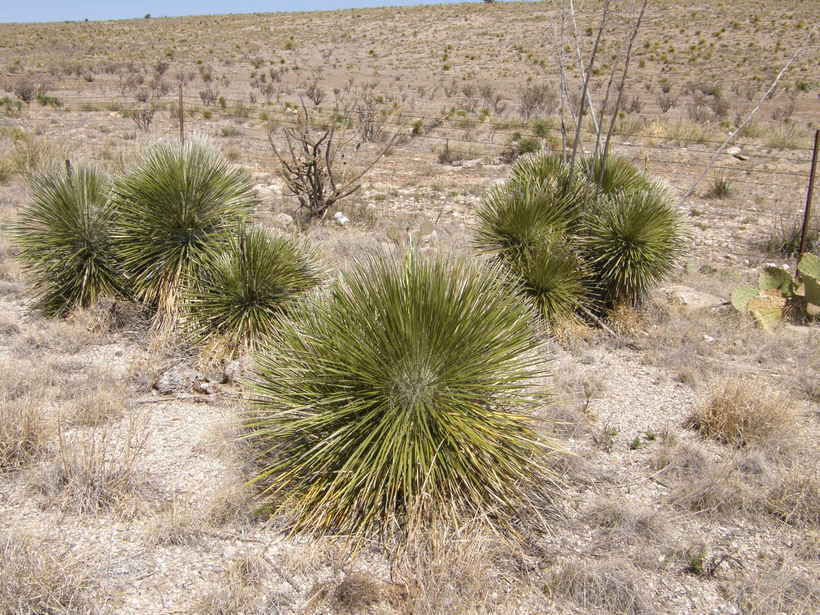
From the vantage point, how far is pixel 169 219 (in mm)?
5895

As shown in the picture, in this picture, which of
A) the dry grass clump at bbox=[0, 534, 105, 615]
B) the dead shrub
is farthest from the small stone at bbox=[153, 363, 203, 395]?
the dead shrub

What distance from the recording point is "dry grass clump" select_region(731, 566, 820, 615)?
3020 mm

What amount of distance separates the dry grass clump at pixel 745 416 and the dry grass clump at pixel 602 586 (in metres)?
1.82

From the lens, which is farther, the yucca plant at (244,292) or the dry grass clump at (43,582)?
the yucca plant at (244,292)

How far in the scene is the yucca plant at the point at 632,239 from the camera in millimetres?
6535

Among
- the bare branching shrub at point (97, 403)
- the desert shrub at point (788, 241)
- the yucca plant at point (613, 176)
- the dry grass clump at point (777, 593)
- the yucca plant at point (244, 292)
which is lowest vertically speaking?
the dry grass clump at point (777, 593)

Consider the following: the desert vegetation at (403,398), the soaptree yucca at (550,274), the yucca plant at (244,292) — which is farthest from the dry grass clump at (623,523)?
the yucca plant at (244,292)

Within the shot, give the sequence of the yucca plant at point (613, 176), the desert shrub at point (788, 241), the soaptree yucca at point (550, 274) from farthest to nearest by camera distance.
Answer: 1. the desert shrub at point (788, 241)
2. the yucca plant at point (613, 176)
3. the soaptree yucca at point (550, 274)

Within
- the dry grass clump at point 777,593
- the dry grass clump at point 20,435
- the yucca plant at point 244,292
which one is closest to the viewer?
the dry grass clump at point 777,593

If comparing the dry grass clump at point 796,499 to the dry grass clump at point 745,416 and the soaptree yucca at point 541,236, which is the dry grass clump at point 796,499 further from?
the soaptree yucca at point 541,236

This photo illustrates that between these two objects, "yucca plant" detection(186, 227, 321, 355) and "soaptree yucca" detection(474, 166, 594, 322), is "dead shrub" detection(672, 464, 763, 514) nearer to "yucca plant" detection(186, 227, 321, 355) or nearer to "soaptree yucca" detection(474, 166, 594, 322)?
"soaptree yucca" detection(474, 166, 594, 322)

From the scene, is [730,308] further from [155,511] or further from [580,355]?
[155,511]

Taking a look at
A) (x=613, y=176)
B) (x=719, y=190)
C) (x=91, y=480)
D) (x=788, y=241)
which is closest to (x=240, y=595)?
(x=91, y=480)

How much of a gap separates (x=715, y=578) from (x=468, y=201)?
978 centimetres
